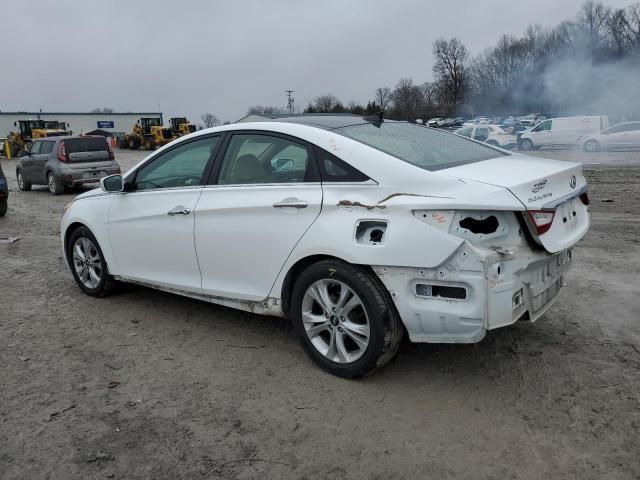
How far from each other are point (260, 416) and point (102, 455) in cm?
84

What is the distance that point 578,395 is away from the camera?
127 inches

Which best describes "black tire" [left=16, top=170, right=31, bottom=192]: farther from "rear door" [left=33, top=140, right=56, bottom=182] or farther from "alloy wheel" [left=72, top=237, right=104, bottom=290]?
"alloy wheel" [left=72, top=237, right=104, bottom=290]

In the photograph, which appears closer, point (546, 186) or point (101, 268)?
point (546, 186)

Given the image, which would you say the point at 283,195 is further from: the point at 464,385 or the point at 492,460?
the point at 492,460

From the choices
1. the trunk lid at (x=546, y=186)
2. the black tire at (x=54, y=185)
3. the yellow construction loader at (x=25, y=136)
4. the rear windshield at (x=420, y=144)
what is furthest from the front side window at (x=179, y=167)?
the yellow construction loader at (x=25, y=136)

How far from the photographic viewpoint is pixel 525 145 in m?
26.8

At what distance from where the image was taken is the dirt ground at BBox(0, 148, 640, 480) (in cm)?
274

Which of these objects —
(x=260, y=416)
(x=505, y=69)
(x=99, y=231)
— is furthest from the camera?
(x=505, y=69)

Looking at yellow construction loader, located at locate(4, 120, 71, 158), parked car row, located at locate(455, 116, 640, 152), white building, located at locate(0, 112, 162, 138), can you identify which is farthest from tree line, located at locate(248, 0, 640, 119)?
white building, located at locate(0, 112, 162, 138)

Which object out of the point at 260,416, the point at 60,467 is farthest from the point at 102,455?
the point at 260,416

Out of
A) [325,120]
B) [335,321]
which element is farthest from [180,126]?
[335,321]

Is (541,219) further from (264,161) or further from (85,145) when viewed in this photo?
(85,145)

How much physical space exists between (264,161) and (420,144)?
1.09 meters

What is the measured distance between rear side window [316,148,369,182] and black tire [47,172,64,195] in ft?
44.1
